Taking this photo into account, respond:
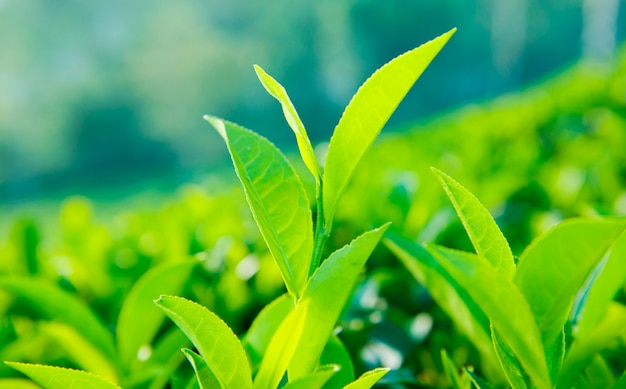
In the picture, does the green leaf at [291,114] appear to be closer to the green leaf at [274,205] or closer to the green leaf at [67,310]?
the green leaf at [274,205]

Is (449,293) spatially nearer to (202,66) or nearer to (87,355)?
(87,355)

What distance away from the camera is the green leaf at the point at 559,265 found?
0.63 meters

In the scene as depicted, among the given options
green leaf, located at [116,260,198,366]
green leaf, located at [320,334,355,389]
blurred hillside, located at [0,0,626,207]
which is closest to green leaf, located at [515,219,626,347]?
green leaf, located at [320,334,355,389]

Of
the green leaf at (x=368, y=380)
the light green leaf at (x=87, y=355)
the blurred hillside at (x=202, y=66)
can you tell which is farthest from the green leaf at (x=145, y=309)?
the blurred hillside at (x=202, y=66)

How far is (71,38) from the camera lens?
19406 millimetres

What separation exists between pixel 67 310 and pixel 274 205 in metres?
0.56

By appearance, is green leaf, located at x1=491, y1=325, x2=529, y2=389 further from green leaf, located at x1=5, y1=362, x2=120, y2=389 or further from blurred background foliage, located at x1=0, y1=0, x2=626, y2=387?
green leaf, located at x1=5, y1=362, x2=120, y2=389

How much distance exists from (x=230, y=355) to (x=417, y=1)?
23739mm

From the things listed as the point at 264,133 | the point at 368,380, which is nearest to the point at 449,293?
the point at 368,380

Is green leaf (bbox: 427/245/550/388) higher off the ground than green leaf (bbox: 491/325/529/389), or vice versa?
green leaf (bbox: 427/245/550/388)

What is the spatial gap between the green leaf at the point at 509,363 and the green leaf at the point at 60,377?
1.29ft

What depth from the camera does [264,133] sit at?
18.8 m

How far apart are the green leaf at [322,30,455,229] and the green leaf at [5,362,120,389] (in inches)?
11.3

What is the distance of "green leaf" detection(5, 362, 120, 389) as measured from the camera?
68 centimetres
